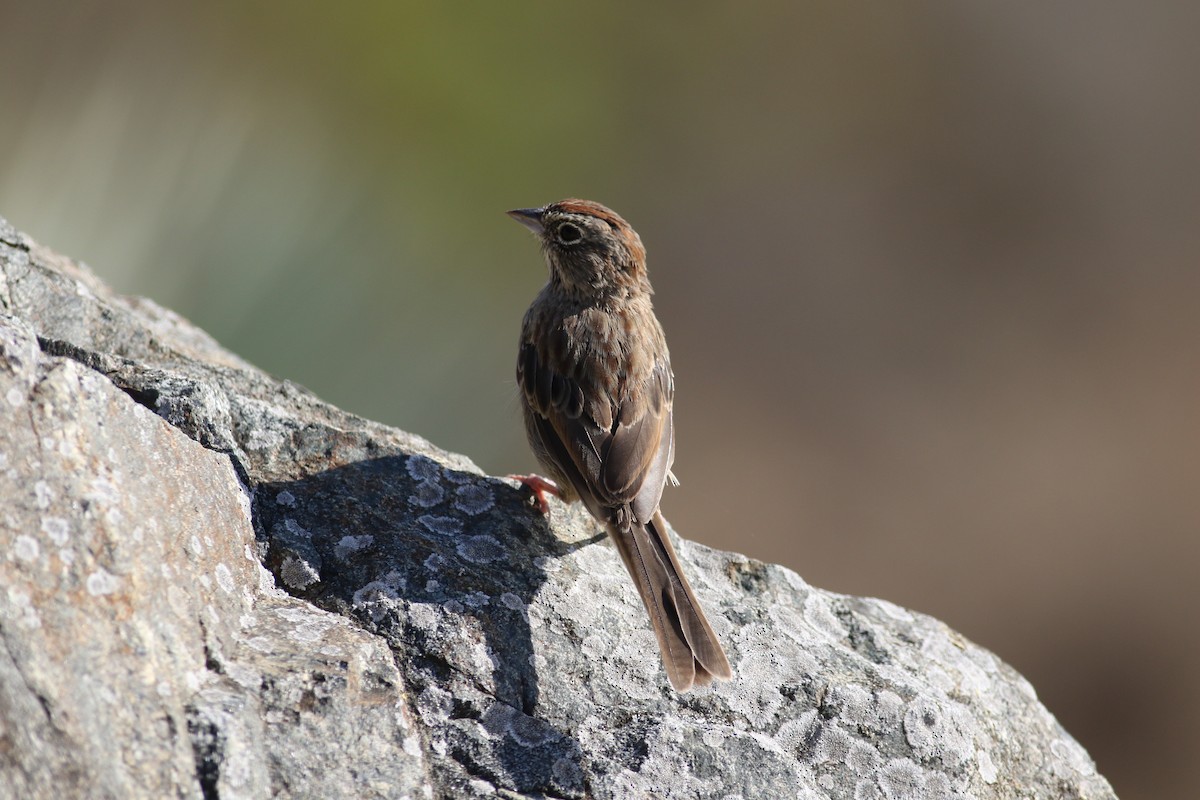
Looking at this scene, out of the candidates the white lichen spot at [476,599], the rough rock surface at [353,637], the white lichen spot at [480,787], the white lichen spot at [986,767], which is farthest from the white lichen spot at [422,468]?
the white lichen spot at [986,767]

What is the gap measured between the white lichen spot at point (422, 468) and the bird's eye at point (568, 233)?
5.74 feet

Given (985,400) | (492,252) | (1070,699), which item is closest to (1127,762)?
(1070,699)

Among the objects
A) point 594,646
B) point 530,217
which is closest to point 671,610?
point 594,646

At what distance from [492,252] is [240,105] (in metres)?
2.14

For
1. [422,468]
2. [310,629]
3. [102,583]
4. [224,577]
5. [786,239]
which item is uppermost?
[786,239]

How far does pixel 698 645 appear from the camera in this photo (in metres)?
3.70

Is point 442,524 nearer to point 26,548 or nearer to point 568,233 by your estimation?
point 26,548

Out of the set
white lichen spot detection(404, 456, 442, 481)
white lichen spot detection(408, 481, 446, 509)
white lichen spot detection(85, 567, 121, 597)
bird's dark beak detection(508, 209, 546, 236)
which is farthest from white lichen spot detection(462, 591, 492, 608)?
bird's dark beak detection(508, 209, 546, 236)

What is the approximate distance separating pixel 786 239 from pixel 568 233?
30.3 ft

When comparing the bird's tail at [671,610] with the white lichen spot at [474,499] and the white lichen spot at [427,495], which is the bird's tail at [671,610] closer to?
the white lichen spot at [474,499]

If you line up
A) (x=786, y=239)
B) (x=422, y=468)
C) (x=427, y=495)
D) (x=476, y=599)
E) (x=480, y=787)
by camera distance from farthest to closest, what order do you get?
(x=786, y=239) → (x=422, y=468) → (x=427, y=495) → (x=476, y=599) → (x=480, y=787)

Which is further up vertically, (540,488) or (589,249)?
(589,249)

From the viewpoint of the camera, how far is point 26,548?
260cm

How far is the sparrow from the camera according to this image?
3.88 m
